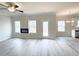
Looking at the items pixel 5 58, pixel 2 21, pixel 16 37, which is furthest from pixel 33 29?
pixel 5 58

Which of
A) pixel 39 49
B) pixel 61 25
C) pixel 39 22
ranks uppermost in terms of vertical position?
pixel 39 22

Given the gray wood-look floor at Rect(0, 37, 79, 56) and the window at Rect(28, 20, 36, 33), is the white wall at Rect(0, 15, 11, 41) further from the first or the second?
the gray wood-look floor at Rect(0, 37, 79, 56)

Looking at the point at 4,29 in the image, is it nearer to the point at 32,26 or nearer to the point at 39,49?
the point at 32,26

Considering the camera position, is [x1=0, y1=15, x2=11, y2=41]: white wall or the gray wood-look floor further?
[x1=0, y1=15, x2=11, y2=41]: white wall

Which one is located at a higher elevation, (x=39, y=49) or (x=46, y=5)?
(x=46, y=5)

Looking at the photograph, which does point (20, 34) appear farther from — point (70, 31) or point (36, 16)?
point (70, 31)

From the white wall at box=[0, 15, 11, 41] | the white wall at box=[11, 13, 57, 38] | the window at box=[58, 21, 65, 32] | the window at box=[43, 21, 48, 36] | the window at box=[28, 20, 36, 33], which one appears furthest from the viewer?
the window at box=[58, 21, 65, 32]

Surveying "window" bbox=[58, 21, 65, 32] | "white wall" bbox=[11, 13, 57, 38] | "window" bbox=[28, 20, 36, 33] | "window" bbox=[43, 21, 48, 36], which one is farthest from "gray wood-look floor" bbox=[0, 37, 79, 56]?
"window" bbox=[58, 21, 65, 32]

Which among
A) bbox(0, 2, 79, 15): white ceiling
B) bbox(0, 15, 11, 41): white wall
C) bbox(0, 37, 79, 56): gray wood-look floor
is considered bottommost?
bbox(0, 37, 79, 56): gray wood-look floor

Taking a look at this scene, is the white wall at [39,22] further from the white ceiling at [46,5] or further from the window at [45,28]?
the white ceiling at [46,5]

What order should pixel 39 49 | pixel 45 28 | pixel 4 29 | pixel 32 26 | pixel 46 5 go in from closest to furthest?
pixel 46 5 < pixel 39 49 < pixel 4 29 < pixel 45 28 < pixel 32 26

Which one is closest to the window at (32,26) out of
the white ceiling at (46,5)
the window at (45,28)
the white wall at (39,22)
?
the white wall at (39,22)

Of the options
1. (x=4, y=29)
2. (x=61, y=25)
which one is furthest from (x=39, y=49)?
(x=61, y=25)

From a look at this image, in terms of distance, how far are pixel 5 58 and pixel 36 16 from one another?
990 cm
